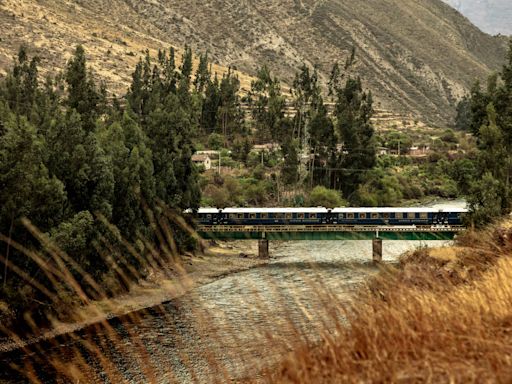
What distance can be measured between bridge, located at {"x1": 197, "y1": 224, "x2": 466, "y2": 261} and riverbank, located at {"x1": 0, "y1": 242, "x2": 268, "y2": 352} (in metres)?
1.98

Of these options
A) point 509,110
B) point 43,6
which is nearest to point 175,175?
point 509,110

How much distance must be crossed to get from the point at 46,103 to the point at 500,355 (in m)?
71.7

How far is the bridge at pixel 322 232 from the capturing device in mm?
71438

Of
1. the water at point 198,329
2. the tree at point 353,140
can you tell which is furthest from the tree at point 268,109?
the water at point 198,329

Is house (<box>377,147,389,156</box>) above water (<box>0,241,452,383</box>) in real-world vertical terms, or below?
above

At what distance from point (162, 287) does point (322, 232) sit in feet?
79.9

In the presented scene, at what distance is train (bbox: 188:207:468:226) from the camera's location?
7462 cm

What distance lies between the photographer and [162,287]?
179 feet

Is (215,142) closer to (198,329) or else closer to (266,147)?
(266,147)

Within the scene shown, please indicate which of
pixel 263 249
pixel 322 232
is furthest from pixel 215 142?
pixel 263 249

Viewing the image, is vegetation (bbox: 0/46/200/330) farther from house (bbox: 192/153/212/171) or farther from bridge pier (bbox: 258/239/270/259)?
house (bbox: 192/153/212/171)

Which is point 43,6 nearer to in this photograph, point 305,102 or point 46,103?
point 305,102

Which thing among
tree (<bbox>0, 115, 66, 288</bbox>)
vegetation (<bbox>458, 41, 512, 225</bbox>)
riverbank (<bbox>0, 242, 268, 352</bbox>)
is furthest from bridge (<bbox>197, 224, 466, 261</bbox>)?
tree (<bbox>0, 115, 66, 288</bbox>)

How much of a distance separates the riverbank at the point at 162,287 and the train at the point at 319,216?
3.59 meters
